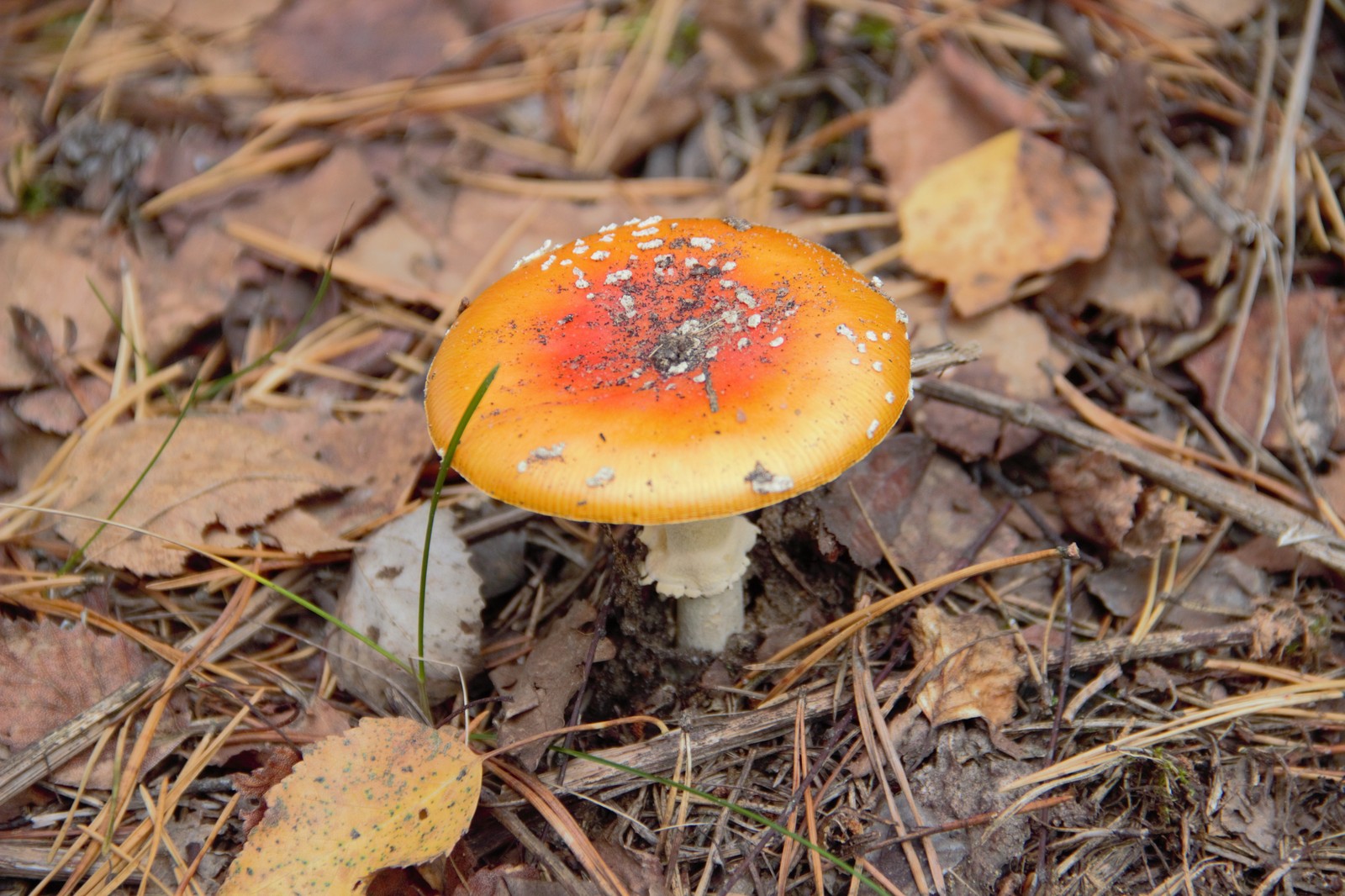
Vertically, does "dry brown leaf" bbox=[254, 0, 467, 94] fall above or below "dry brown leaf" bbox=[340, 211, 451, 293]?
above

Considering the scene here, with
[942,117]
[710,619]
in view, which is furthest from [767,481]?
[942,117]

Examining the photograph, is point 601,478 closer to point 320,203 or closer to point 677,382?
point 677,382

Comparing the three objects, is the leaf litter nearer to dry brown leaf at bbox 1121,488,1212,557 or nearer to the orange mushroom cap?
dry brown leaf at bbox 1121,488,1212,557

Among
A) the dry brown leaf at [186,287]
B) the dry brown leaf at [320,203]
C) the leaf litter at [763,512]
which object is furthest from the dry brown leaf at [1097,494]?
the dry brown leaf at [186,287]

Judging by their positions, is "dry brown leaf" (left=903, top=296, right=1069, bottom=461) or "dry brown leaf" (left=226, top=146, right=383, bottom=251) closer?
"dry brown leaf" (left=903, top=296, right=1069, bottom=461)

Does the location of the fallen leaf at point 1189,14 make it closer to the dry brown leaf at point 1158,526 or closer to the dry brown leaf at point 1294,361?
the dry brown leaf at point 1294,361

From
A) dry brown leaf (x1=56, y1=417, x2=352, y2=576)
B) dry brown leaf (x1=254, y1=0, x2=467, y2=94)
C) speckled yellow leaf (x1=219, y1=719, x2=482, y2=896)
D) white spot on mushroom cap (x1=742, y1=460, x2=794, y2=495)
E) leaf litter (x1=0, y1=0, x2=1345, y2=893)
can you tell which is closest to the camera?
white spot on mushroom cap (x1=742, y1=460, x2=794, y2=495)

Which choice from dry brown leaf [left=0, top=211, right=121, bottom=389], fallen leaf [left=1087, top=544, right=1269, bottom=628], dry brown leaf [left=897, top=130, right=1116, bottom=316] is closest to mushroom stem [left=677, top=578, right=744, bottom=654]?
fallen leaf [left=1087, top=544, right=1269, bottom=628]
